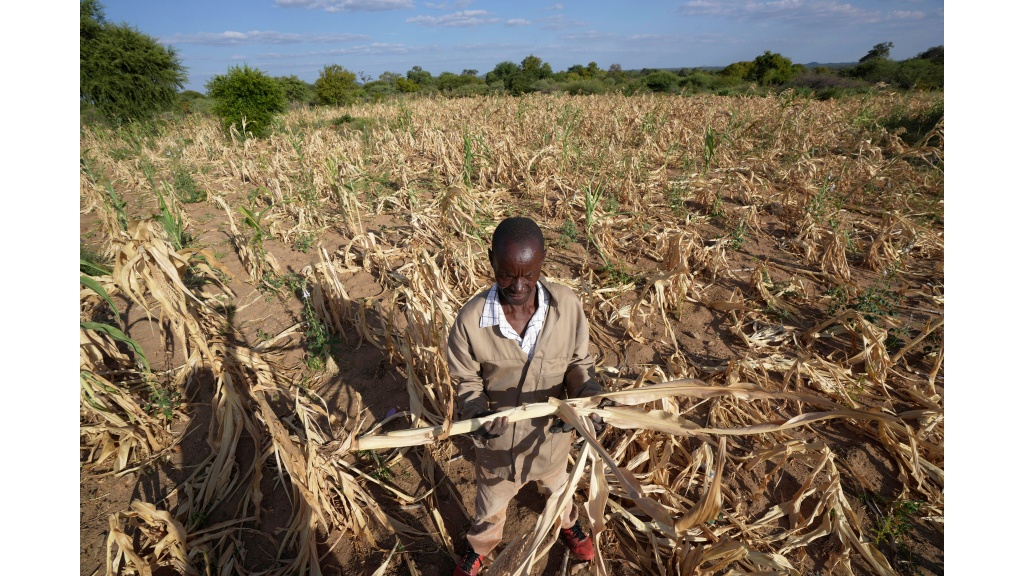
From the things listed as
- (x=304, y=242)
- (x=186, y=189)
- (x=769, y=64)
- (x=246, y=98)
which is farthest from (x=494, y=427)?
(x=769, y=64)

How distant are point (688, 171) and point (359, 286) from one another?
5.70 meters

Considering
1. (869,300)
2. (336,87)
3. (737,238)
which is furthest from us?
(336,87)

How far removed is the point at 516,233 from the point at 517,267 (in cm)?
11

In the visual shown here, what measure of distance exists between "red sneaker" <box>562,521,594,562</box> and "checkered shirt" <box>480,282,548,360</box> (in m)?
1.08

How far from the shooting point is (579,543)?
2.05 meters

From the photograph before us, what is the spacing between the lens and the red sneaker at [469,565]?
1980 mm

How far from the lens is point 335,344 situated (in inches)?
138

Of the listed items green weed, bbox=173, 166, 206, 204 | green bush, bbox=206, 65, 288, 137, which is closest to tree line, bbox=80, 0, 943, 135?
green bush, bbox=206, 65, 288, 137

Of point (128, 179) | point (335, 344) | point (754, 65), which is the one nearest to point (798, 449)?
point (335, 344)

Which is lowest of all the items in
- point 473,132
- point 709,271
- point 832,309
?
point 832,309

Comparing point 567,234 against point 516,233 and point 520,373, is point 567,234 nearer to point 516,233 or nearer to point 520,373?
point 520,373

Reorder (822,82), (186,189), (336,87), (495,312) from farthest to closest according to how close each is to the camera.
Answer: (336,87) → (822,82) → (186,189) → (495,312)

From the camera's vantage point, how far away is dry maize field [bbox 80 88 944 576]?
2018 millimetres

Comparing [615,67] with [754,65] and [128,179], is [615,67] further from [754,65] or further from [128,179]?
[128,179]
